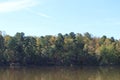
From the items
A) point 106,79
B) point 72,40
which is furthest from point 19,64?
point 106,79

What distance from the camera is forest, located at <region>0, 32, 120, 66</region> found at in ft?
242

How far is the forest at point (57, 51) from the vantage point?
73812mm

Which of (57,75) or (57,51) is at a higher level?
(57,51)

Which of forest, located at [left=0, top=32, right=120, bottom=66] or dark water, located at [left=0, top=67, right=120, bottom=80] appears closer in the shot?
dark water, located at [left=0, top=67, right=120, bottom=80]

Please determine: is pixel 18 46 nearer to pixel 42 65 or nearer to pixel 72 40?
pixel 42 65

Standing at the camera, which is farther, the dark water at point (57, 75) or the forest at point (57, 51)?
the forest at point (57, 51)

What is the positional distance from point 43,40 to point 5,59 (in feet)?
40.8

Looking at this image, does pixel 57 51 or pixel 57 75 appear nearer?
pixel 57 75

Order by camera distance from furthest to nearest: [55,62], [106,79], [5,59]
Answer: [55,62] → [5,59] → [106,79]

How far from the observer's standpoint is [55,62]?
78938 mm

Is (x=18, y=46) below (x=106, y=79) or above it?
above

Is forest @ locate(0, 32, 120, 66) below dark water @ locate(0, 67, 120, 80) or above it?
above

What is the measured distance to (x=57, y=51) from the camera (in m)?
78.8

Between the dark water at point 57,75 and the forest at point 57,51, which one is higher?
the forest at point 57,51
